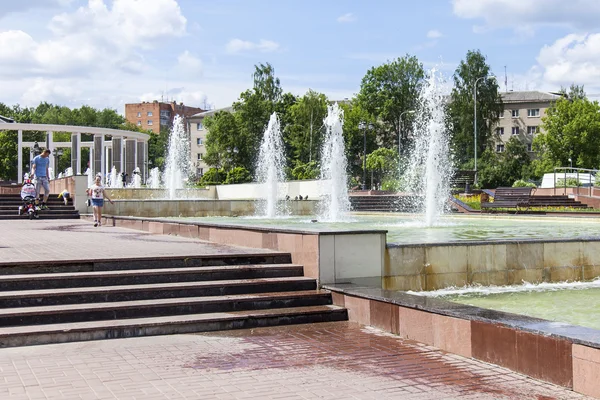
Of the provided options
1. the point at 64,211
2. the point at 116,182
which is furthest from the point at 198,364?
the point at 116,182

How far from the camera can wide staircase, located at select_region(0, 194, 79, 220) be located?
23348 mm

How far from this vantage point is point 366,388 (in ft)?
16.6

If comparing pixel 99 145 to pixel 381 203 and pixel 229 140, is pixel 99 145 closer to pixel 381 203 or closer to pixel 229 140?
pixel 229 140

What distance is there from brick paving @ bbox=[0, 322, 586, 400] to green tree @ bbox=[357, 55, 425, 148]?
71.0m

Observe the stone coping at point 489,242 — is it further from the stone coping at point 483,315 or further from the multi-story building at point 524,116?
the multi-story building at point 524,116

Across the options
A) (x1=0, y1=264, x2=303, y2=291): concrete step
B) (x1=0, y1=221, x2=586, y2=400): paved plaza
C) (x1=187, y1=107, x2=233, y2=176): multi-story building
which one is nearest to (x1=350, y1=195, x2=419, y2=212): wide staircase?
(x1=0, y1=264, x2=303, y2=291): concrete step

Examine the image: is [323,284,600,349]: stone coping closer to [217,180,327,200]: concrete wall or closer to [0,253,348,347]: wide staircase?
[0,253,348,347]: wide staircase

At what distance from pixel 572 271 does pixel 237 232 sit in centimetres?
475

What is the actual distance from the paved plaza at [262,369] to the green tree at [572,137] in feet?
233

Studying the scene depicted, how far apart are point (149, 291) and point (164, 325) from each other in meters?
0.72

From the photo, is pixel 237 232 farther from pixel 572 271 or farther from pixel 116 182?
pixel 116 182

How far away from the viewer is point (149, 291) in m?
7.59

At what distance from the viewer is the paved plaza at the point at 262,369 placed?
4953 mm

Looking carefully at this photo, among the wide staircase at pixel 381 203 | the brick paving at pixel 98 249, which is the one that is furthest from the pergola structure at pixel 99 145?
the brick paving at pixel 98 249
